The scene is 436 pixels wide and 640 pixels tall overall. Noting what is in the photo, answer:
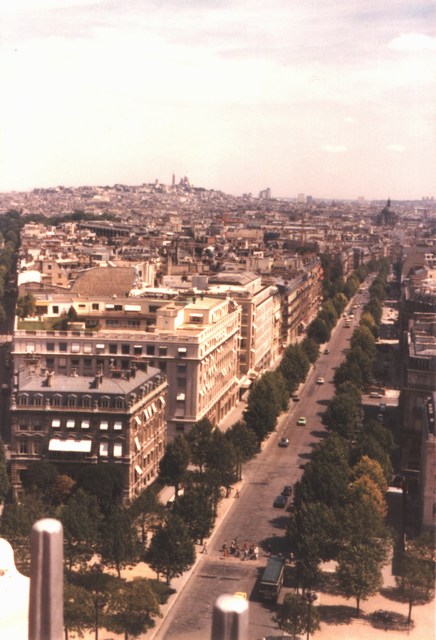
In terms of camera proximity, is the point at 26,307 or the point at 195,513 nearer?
the point at 195,513

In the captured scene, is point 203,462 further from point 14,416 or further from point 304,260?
point 304,260

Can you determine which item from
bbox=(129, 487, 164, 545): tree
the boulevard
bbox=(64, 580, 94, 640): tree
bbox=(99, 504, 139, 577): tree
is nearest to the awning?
bbox=(129, 487, 164, 545): tree

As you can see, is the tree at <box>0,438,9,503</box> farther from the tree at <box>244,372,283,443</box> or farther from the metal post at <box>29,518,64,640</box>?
the metal post at <box>29,518,64,640</box>

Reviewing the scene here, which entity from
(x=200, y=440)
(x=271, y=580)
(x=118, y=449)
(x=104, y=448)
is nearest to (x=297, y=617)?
(x=271, y=580)

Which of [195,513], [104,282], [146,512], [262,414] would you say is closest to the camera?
[195,513]

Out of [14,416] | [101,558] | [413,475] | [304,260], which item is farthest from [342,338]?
[101,558]

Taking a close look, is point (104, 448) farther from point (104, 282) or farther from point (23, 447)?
point (104, 282)
